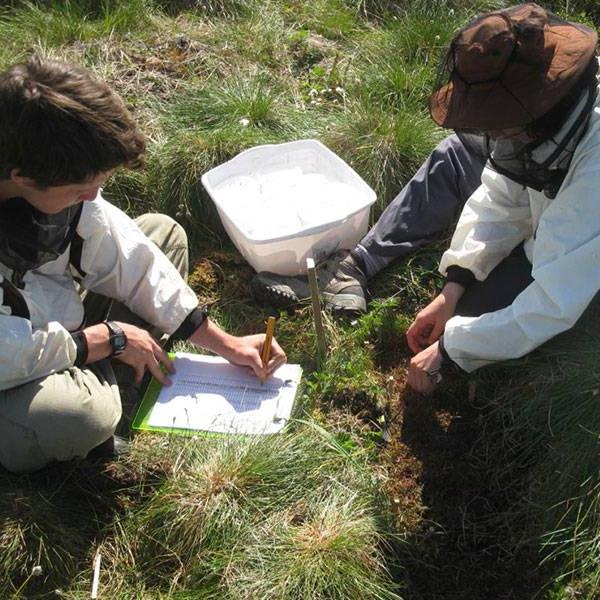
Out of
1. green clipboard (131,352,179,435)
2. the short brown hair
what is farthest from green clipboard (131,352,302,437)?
the short brown hair

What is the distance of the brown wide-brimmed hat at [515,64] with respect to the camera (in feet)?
7.67

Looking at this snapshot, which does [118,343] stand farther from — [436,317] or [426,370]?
[436,317]

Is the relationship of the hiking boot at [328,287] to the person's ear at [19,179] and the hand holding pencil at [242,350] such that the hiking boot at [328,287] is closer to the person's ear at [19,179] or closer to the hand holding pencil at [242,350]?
the hand holding pencil at [242,350]

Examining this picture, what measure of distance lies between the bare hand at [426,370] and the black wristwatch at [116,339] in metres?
1.02

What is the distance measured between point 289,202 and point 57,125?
1.60 metres

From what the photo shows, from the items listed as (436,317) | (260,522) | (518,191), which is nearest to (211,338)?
(260,522)

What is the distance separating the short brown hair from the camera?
7.61 feet

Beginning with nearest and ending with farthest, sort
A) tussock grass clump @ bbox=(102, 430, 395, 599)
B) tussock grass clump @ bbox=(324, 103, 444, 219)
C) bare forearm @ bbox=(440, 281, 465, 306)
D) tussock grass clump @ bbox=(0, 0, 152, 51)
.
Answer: tussock grass clump @ bbox=(102, 430, 395, 599)
bare forearm @ bbox=(440, 281, 465, 306)
tussock grass clump @ bbox=(324, 103, 444, 219)
tussock grass clump @ bbox=(0, 0, 152, 51)

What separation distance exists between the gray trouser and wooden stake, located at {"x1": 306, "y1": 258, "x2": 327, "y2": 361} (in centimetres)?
53

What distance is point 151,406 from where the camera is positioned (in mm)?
3076

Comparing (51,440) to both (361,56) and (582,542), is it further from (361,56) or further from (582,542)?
(361,56)

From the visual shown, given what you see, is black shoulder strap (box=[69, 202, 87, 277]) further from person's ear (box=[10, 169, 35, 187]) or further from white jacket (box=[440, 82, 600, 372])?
white jacket (box=[440, 82, 600, 372])

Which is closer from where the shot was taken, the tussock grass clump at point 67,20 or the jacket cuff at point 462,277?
the jacket cuff at point 462,277

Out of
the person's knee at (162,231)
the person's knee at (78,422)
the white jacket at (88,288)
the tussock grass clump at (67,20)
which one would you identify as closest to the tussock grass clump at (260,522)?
the person's knee at (78,422)
